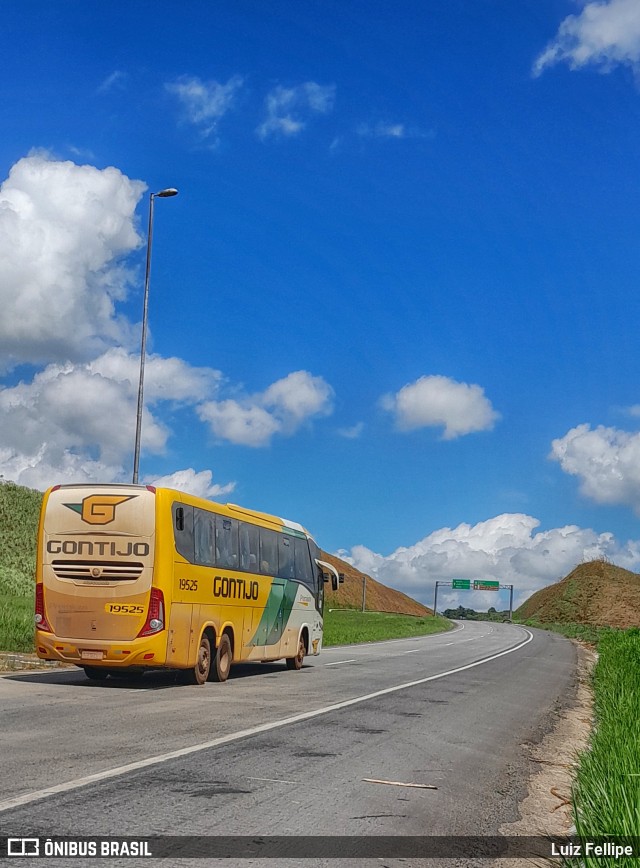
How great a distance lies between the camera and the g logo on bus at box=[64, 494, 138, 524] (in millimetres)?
16250

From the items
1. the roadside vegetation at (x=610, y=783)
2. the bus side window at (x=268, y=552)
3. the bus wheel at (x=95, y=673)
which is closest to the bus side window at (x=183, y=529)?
the bus wheel at (x=95, y=673)

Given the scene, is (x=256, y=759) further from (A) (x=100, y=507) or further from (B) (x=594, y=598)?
(B) (x=594, y=598)

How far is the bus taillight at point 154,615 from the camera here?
51.3 feet

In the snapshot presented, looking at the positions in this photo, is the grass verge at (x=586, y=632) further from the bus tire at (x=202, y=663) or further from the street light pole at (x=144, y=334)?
the bus tire at (x=202, y=663)

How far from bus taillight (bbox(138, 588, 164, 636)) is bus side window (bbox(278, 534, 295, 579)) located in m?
6.26

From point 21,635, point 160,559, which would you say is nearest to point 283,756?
point 160,559

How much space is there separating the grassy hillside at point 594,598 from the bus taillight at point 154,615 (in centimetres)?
11649

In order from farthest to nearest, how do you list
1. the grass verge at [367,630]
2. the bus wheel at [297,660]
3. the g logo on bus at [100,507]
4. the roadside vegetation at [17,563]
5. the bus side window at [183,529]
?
the grass verge at [367,630] < the roadside vegetation at [17,563] < the bus wheel at [297,660] < the bus side window at [183,529] < the g logo on bus at [100,507]

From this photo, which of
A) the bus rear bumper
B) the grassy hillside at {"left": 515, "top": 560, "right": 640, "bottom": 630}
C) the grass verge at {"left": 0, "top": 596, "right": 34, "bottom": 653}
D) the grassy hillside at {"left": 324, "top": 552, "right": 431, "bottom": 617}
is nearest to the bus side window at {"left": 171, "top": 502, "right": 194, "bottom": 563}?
the bus rear bumper

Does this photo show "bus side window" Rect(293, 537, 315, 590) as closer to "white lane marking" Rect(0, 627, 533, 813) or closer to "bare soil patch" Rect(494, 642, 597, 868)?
"white lane marking" Rect(0, 627, 533, 813)

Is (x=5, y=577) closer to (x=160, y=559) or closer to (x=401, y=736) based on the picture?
(x=160, y=559)

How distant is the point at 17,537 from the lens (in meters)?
60.0

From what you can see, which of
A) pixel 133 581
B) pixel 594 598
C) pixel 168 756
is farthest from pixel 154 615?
pixel 594 598

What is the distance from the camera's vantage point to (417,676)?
21.2m
